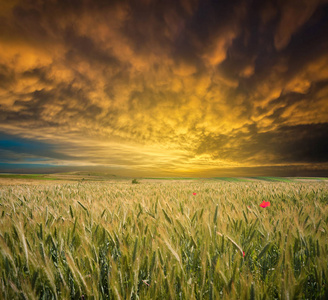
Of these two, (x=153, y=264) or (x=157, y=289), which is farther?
(x=153, y=264)

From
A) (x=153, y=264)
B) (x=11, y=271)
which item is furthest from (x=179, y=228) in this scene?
(x=11, y=271)

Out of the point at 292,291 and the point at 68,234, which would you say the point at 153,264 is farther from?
the point at 68,234

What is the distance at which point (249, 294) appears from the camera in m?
0.72

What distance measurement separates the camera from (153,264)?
3.14 ft

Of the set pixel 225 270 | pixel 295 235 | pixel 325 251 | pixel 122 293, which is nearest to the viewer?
pixel 122 293

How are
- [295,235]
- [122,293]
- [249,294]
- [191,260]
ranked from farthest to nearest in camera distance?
[295,235] → [191,260] → [122,293] → [249,294]

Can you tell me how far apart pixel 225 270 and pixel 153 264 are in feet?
1.21

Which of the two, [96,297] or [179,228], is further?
[179,228]

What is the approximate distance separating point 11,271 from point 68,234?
0.55 meters

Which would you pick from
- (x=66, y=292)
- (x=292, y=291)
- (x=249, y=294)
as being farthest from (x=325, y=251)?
(x=66, y=292)

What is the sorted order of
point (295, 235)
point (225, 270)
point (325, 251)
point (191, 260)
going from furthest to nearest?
point (295, 235)
point (191, 260)
point (325, 251)
point (225, 270)

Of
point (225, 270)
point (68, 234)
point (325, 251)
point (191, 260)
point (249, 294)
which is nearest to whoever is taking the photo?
point (249, 294)

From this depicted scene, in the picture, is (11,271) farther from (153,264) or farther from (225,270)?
(225,270)

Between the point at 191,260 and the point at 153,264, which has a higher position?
the point at 153,264
